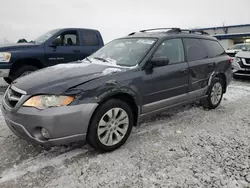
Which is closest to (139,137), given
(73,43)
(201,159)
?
(201,159)

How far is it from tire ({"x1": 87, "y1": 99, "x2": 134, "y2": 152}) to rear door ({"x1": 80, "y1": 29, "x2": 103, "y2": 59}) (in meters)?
4.44

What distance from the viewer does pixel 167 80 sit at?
11.3ft

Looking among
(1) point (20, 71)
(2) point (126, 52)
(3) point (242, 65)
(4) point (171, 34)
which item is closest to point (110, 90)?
(2) point (126, 52)

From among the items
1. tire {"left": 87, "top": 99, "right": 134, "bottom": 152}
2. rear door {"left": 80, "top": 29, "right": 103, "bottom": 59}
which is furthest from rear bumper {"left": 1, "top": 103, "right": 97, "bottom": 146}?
rear door {"left": 80, "top": 29, "right": 103, "bottom": 59}

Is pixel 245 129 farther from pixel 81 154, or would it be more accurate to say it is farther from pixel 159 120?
pixel 81 154

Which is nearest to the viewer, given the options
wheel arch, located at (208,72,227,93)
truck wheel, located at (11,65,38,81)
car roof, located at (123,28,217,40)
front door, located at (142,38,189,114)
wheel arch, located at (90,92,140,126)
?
wheel arch, located at (90,92,140,126)

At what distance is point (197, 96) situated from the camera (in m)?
4.21

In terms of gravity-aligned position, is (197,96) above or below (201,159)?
above

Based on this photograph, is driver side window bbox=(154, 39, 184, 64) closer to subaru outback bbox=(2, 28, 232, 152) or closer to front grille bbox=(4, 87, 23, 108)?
subaru outback bbox=(2, 28, 232, 152)

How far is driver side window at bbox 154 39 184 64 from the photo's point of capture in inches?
139

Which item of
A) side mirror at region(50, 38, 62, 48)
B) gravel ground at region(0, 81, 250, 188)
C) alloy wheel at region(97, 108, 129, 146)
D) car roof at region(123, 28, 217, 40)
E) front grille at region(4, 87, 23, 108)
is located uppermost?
car roof at region(123, 28, 217, 40)

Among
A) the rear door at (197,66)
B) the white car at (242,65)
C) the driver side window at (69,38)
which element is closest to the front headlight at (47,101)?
the rear door at (197,66)

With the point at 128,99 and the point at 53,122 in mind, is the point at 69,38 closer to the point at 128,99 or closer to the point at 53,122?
the point at 128,99

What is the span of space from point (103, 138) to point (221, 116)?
2.69 m
